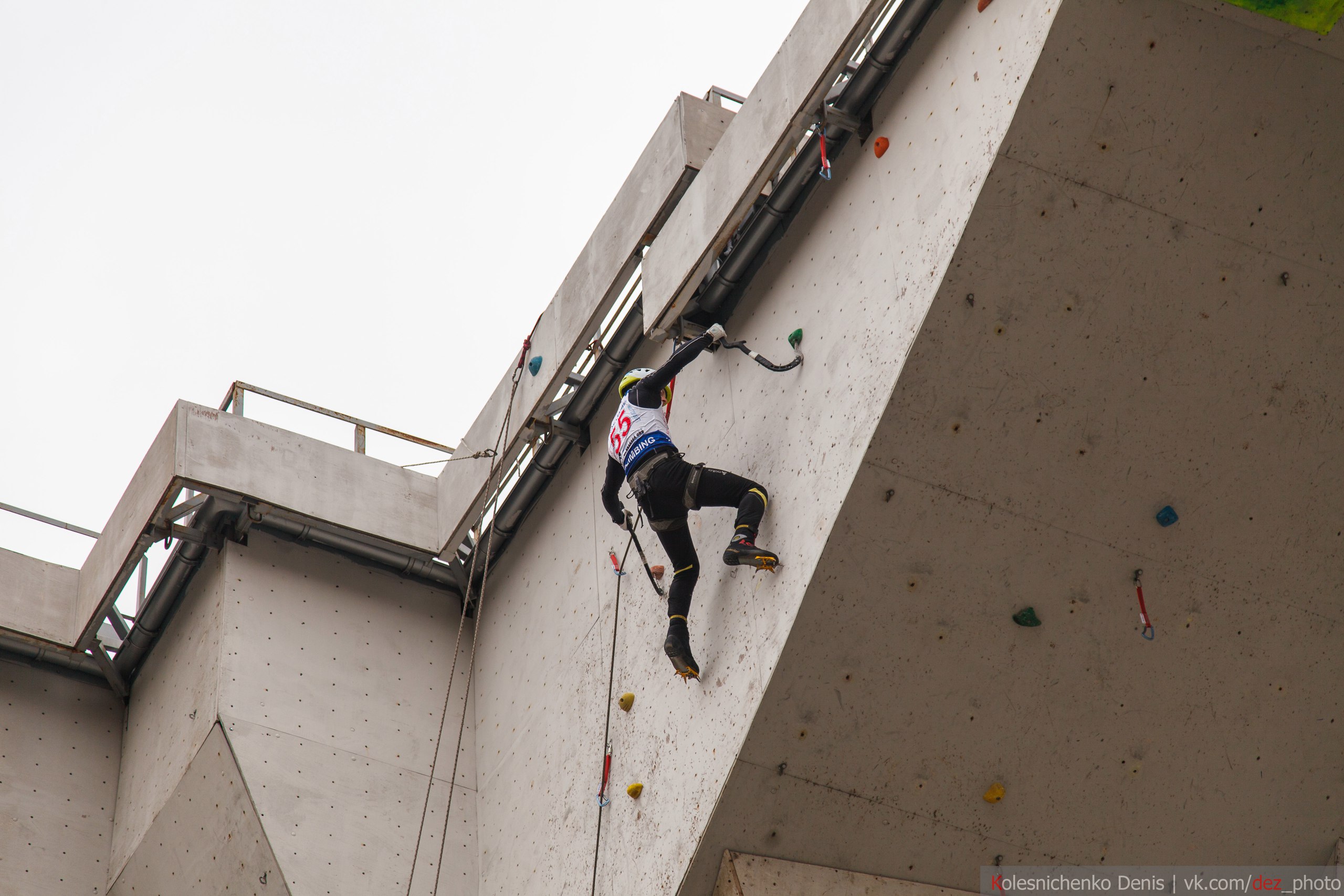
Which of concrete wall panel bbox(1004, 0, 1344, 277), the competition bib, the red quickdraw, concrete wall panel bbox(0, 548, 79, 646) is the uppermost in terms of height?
concrete wall panel bbox(1004, 0, 1344, 277)

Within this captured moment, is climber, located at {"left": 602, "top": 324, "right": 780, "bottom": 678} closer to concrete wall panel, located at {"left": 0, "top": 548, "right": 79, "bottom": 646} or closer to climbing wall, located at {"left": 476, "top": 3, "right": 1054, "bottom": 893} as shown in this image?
climbing wall, located at {"left": 476, "top": 3, "right": 1054, "bottom": 893}

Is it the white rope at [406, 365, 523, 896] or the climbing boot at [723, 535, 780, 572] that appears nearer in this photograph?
the climbing boot at [723, 535, 780, 572]

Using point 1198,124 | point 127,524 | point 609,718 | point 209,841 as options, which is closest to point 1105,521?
point 1198,124

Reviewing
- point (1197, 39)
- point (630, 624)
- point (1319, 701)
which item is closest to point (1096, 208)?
point (1197, 39)

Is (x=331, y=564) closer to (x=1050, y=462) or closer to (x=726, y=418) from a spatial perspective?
(x=726, y=418)

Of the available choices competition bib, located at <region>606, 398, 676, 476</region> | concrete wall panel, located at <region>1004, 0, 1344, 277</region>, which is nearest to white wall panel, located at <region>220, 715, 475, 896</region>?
competition bib, located at <region>606, 398, 676, 476</region>

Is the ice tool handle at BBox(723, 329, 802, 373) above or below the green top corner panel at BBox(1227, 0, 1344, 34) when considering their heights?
below

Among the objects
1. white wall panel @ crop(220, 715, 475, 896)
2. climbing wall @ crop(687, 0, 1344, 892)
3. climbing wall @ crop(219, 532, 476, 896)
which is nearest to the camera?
climbing wall @ crop(687, 0, 1344, 892)

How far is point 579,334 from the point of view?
25.6 feet

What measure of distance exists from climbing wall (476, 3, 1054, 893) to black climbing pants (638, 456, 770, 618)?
6.2 inches

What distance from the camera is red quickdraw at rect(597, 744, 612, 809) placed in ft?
22.9

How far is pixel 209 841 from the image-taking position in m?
8.05

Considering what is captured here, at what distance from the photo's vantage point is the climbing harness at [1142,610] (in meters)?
6.16

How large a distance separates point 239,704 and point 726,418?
10.7 feet
